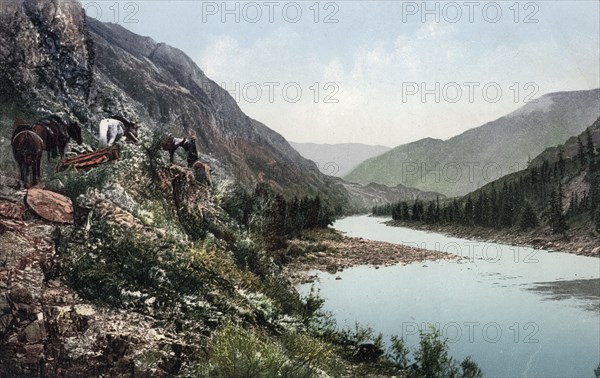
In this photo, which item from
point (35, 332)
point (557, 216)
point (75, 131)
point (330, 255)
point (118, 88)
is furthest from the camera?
point (557, 216)

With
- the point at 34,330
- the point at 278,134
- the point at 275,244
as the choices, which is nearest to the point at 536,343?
the point at 275,244

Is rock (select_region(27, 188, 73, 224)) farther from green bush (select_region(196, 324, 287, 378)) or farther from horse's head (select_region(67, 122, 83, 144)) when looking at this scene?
green bush (select_region(196, 324, 287, 378))

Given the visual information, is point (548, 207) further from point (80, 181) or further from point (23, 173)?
point (23, 173)

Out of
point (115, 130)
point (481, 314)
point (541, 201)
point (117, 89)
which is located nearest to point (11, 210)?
point (115, 130)

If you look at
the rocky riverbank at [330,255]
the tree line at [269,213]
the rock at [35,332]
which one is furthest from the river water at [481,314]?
the rock at [35,332]

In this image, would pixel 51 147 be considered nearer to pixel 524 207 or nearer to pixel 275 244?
pixel 275 244

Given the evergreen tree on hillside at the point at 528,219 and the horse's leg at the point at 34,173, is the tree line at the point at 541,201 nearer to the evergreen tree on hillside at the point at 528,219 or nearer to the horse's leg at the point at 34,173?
the evergreen tree on hillside at the point at 528,219
